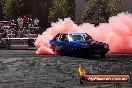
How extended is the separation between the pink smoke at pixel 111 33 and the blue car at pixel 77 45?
2324 millimetres

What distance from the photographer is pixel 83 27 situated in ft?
90.7

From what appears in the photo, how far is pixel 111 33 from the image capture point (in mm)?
26391

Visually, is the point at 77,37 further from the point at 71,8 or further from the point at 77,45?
the point at 71,8

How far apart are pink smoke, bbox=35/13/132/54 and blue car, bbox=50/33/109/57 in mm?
2324

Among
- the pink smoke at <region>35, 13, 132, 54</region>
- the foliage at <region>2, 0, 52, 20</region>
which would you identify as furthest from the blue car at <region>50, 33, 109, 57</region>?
the foliage at <region>2, 0, 52, 20</region>

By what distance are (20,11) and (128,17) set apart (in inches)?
835

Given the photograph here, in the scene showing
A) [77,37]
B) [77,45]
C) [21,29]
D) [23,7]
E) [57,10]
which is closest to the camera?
[77,45]

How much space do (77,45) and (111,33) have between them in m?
6.41

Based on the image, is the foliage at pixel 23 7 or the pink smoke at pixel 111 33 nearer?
the pink smoke at pixel 111 33

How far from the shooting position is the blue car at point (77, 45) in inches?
794

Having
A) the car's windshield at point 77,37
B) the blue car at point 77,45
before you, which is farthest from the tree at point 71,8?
the car's windshield at point 77,37

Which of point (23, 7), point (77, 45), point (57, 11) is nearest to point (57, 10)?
point (57, 11)

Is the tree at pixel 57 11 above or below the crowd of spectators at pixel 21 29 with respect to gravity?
above

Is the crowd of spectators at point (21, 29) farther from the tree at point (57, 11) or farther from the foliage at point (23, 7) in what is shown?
the tree at point (57, 11)
